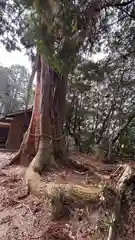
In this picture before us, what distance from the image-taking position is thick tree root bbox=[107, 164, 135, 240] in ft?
7.44

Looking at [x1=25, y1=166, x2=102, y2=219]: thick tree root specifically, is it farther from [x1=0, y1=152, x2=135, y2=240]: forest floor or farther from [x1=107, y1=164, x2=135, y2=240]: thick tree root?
[x1=107, y1=164, x2=135, y2=240]: thick tree root

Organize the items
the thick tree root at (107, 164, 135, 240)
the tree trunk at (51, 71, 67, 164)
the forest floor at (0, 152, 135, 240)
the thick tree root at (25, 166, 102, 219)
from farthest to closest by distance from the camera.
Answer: the tree trunk at (51, 71, 67, 164), the thick tree root at (25, 166, 102, 219), the forest floor at (0, 152, 135, 240), the thick tree root at (107, 164, 135, 240)

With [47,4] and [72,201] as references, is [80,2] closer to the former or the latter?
[47,4]

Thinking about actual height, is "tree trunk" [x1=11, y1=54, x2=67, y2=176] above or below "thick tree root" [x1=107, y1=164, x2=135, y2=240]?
above

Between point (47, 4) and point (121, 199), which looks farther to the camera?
point (47, 4)

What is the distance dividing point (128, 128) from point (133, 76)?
2793 millimetres

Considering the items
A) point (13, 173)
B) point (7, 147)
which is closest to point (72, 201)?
point (13, 173)

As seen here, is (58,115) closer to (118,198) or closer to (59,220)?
(59,220)

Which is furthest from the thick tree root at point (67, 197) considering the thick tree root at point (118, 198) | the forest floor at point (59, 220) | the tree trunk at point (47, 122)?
the tree trunk at point (47, 122)

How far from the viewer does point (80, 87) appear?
11320 mm

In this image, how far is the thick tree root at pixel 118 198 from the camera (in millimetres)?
2268

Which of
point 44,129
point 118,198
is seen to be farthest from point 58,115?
point 118,198

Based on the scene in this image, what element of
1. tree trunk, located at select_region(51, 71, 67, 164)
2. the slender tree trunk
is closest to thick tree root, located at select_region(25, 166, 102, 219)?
the slender tree trunk

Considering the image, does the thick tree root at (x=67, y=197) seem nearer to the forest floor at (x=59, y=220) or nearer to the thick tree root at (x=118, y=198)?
the forest floor at (x=59, y=220)
